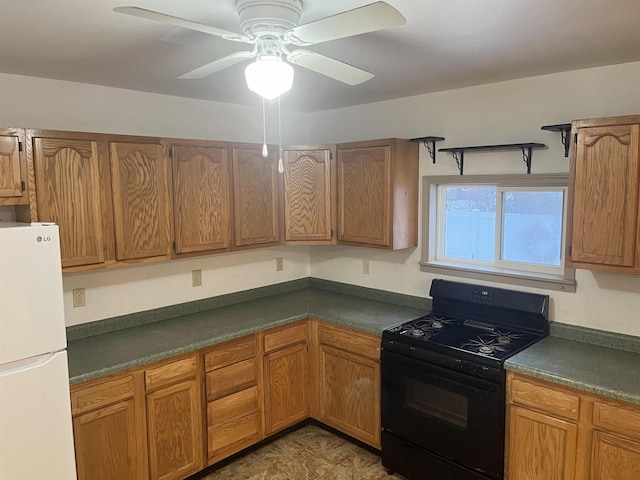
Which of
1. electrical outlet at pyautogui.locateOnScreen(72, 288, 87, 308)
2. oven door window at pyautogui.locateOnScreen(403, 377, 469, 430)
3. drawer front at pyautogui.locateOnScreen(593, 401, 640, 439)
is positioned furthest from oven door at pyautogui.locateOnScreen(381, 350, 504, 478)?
electrical outlet at pyautogui.locateOnScreen(72, 288, 87, 308)

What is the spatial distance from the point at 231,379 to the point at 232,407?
0.61 feet

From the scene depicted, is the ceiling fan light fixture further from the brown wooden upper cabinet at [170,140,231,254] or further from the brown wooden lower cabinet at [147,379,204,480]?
the brown wooden lower cabinet at [147,379,204,480]

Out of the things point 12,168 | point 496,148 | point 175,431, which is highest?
point 496,148

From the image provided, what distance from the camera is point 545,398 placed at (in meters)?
2.27

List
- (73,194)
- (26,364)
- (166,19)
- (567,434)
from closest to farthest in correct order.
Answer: (166,19) → (26,364) → (567,434) → (73,194)

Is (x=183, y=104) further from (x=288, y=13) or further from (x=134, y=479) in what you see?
(x=134, y=479)

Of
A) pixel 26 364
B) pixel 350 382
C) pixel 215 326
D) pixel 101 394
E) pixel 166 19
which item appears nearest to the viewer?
pixel 166 19

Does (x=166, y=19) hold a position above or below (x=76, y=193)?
above

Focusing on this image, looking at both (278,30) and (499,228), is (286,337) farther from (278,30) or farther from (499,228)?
(278,30)

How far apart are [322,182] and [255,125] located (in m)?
0.75

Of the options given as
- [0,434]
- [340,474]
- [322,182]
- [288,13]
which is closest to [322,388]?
[340,474]

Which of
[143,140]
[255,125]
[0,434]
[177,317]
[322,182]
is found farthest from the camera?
[255,125]

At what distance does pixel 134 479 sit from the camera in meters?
2.54

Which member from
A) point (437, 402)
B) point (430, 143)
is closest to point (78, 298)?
point (437, 402)
